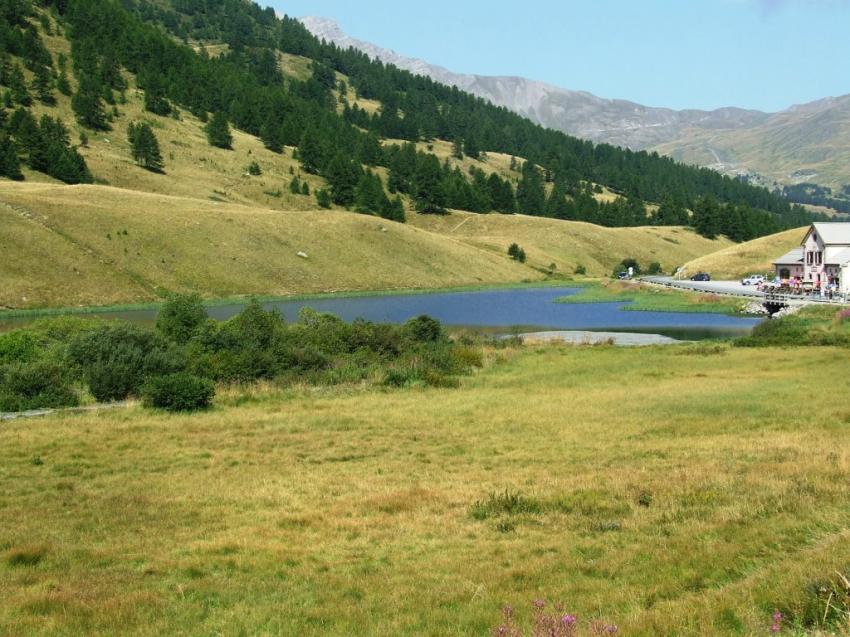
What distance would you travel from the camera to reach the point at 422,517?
1459 centimetres

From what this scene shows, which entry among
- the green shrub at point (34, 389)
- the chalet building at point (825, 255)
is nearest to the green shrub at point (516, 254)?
the chalet building at point (825, 255)

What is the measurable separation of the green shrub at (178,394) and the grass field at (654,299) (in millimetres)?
62106

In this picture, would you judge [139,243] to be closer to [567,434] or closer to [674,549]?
[567,434]

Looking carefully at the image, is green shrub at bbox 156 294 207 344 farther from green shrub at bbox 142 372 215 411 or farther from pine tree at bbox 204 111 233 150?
pine tree at bbox 204 111 233 150

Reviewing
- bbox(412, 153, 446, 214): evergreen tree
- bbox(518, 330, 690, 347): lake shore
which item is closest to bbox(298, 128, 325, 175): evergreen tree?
bbox(412, 153, 446, 214): evergreen tree

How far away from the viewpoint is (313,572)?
1145cm

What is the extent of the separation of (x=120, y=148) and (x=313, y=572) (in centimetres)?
14662

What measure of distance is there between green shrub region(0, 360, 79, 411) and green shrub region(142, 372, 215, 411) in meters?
3.79

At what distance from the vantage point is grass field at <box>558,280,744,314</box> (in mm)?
81387

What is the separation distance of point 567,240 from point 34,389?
150 metres

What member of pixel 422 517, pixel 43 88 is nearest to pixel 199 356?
pixel 422 517

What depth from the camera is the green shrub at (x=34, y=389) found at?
2989 cm

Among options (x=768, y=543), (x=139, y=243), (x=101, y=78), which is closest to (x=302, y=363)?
(x=768, y=543)

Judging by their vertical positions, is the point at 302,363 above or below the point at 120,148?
below
